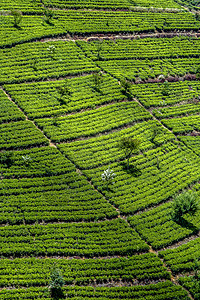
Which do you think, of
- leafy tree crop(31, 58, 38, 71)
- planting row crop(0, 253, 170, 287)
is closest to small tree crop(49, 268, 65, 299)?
planting row crop(0, 253, 170, 287)

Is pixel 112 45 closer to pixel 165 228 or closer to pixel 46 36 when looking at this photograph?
pixel 46 36

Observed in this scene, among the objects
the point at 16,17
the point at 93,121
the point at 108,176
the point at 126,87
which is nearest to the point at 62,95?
the point at 93,121

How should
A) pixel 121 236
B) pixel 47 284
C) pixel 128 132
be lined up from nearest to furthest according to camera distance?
pixel 47 284 < pixel 121 236 < pixel 128 132

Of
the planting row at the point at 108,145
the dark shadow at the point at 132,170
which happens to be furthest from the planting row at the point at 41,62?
the dark shadow at the point at 132,170

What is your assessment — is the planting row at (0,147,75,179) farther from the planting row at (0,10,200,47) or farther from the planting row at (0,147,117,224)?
the planting row at (0,10,200,47)

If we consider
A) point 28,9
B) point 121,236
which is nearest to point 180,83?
point 28,9
